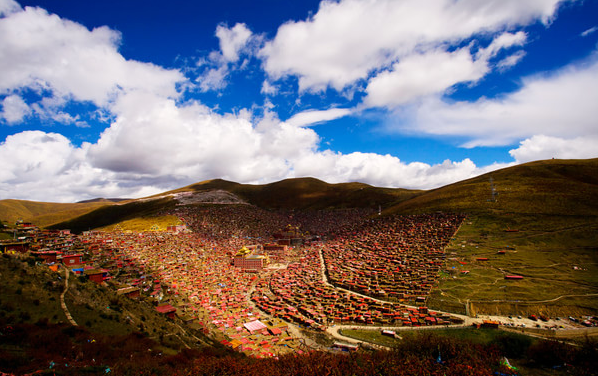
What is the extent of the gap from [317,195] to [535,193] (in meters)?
111

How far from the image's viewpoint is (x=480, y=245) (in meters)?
45.2

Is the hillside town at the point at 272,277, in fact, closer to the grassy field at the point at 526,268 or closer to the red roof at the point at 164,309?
the red roof at the point at 164,309

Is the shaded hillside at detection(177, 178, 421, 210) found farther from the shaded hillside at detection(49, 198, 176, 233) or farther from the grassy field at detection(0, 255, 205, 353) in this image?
the grassy field at detection(0, 255, 205, 353)

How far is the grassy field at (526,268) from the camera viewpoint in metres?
28.6

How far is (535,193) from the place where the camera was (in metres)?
64.2

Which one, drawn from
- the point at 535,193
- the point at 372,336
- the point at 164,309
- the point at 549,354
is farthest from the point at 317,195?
the point at 549,354

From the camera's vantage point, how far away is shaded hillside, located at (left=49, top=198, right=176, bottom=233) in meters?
124

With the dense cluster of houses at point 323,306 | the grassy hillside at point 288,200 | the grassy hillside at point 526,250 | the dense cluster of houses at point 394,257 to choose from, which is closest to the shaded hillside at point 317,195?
the grassy hillside at point 288,200

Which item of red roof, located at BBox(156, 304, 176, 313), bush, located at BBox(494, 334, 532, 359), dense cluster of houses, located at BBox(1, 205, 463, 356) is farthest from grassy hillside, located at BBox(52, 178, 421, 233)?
bush, located at BBox(494, 334, 532, 359)

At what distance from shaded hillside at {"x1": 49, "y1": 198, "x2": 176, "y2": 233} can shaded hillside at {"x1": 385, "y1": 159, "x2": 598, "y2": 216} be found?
119049 millimetres

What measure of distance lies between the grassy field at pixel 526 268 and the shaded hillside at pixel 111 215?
120 m

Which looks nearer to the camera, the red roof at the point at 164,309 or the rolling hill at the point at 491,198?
the red roof at the point at 164,309

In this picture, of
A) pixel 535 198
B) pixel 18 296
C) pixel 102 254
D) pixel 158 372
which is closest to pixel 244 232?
pixel 102 254

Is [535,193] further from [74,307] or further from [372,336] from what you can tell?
[74,307]
